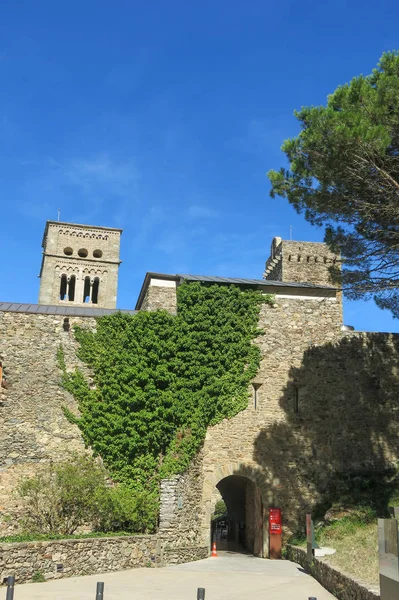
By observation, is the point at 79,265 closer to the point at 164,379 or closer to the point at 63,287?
the point at 63,287

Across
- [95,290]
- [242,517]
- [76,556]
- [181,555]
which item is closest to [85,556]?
[76,556]

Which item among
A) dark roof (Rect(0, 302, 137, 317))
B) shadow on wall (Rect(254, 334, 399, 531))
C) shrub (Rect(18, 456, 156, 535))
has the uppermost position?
dark roof (Rect(0, 302, 137, 317))

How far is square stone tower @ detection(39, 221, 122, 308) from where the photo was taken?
43.7 meters

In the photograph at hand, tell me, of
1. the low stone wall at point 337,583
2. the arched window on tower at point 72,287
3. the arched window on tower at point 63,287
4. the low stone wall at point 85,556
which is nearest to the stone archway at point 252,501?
the low stone wall at point 85,556

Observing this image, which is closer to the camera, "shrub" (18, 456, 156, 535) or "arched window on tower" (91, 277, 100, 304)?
"shrub" (18, 456, 156, 535)

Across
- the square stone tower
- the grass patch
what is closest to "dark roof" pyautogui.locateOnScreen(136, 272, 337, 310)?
the grass patch

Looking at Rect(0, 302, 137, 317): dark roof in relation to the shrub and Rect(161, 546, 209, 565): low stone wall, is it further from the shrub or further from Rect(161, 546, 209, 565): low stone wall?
Rect(161, 546, 209, 565): low stone wall

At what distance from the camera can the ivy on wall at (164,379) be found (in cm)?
1417

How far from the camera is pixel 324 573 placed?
10453mm

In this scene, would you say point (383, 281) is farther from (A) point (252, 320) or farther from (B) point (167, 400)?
(B) point (167, 400)

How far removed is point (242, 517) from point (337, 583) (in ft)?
37.8

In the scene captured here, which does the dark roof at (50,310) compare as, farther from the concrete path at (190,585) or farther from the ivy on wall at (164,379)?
the concrete path at (190,585)

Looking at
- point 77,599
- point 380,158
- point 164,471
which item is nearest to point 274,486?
point 164,471

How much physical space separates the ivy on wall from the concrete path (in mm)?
2694
